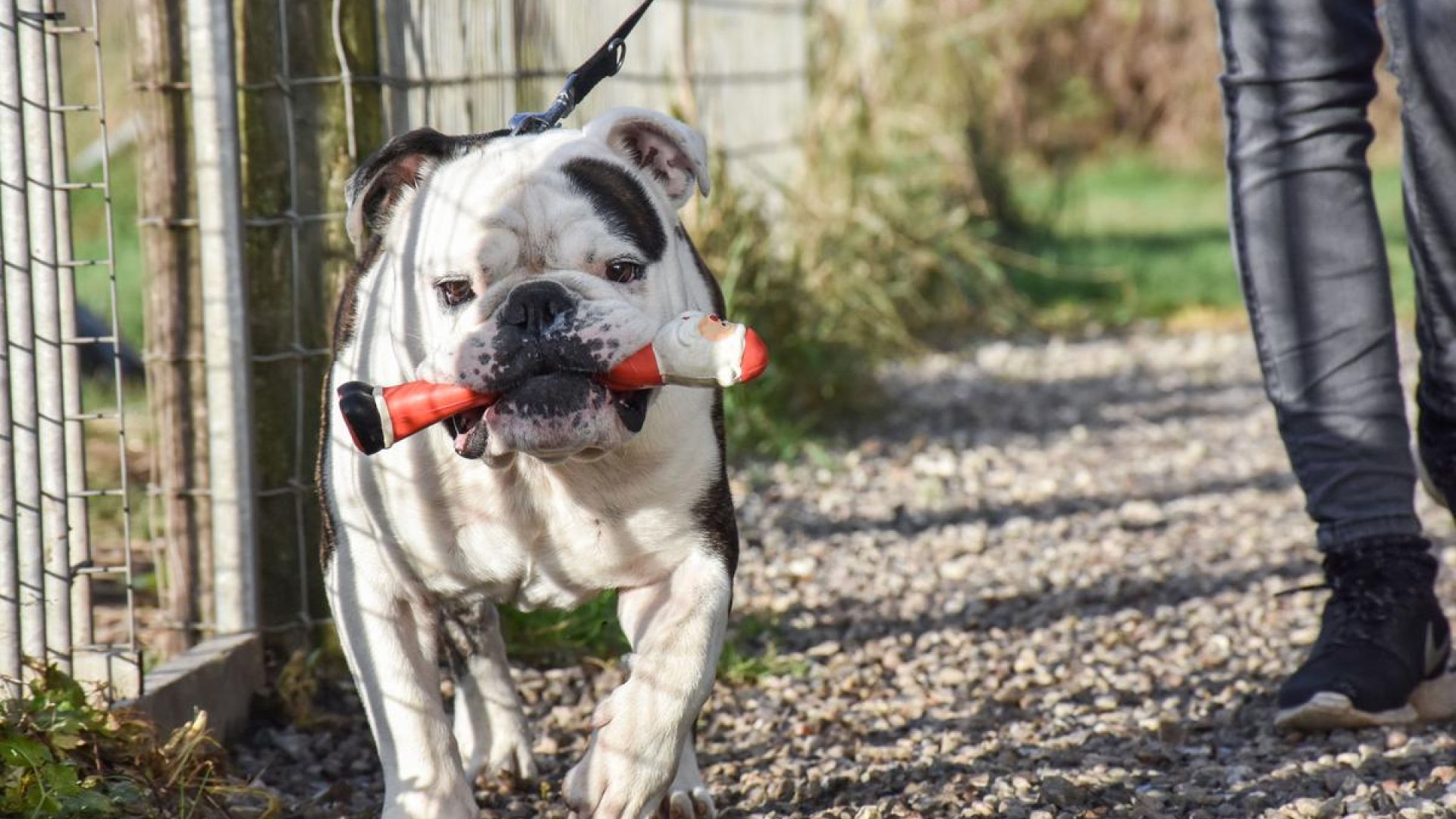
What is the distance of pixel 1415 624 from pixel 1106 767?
693 mm

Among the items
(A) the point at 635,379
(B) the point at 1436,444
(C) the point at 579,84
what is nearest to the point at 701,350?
(A) the point at 635,379

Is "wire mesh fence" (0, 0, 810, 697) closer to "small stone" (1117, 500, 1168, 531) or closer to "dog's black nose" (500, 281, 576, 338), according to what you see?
"dog's black nose" (500, 281, 576, 338)

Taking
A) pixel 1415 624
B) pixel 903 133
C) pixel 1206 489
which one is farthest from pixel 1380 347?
pixel 903 133

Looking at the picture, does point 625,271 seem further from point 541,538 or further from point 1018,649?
point 1018,649

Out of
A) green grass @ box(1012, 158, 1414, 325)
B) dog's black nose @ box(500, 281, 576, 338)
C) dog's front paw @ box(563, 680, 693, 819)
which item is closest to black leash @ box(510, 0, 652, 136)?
dog's black nose @ box(500, 281, 576, 338)

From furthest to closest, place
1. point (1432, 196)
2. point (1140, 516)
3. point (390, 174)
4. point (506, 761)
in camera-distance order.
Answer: point (1140, 516) → point (1432, 196) → point (506, 761) → point (390, 174)

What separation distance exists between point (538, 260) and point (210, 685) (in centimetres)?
113

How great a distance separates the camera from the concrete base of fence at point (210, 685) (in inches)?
119

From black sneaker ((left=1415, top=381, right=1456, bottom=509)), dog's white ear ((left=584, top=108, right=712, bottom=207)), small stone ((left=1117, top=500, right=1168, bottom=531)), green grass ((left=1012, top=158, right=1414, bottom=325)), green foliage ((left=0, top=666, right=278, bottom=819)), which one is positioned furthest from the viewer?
green grass ((left=1012, top=158, right=1414, bottom=325))

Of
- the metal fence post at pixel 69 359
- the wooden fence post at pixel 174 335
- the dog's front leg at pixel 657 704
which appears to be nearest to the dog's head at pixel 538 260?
the dog's front leg at pixel 657 704

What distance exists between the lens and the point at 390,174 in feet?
8.94

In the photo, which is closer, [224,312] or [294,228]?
[224,312]

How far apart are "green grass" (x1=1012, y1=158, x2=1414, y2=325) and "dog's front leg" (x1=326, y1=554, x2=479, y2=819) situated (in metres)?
5.43

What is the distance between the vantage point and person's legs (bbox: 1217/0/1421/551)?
10.5 feet
